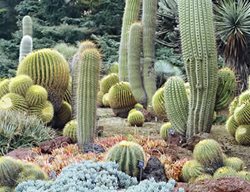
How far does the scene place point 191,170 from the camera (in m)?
5.34

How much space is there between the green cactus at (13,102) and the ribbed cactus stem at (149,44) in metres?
2.85

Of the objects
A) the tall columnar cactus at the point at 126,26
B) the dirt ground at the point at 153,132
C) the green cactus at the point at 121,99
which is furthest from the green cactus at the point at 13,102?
the tall columnar cactus at the point at 126,26

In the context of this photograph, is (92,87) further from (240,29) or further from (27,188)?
(240,29)

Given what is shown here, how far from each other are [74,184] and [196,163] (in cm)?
186

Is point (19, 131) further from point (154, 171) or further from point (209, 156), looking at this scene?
point (154, 171)

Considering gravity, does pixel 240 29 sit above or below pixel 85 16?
below

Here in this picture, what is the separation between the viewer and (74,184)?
384 centimetres

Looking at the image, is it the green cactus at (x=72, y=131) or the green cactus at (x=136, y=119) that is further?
the green cactus at (x=136, y=119)

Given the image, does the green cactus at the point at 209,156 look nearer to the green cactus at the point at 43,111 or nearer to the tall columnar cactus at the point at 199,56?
the tall columnar cactus at the point at 199,56

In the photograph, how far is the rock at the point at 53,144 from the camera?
6.74 m

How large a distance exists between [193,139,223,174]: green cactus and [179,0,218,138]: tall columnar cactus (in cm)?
179

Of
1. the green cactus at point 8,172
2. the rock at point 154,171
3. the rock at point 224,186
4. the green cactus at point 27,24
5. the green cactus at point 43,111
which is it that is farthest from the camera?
the green cactus at point 27,24

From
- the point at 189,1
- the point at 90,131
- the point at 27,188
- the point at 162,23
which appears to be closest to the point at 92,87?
the point at 90,131

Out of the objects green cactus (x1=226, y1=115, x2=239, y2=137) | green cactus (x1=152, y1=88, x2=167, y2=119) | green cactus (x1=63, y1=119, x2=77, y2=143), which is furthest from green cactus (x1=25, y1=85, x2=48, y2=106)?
green cactus (x1=226, y1=115, x2=239, y2=137)
